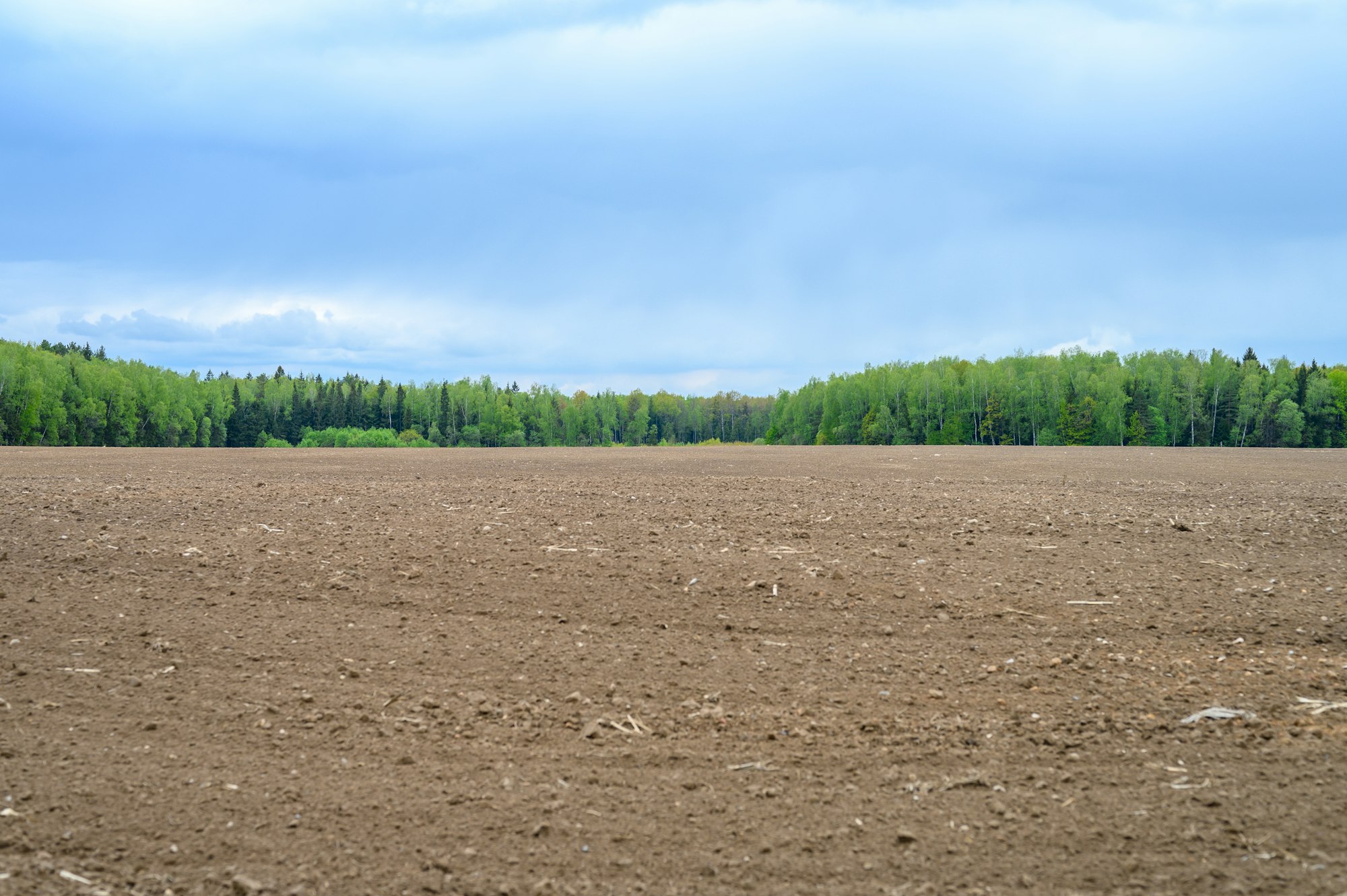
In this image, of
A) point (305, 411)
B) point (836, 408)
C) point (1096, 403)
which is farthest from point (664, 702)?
point (305, 411)

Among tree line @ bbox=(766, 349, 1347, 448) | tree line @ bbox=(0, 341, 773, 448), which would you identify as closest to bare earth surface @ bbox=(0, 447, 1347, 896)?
tree line @ bbox=(766, 349, 1347, 448)

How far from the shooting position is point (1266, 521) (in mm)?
10625

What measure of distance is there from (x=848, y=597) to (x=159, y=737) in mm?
5179

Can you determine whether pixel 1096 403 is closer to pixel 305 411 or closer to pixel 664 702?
pixel 664 702

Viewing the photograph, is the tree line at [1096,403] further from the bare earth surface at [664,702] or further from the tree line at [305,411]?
the bare earth surface at [664,702]

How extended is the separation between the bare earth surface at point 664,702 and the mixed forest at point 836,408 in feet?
205

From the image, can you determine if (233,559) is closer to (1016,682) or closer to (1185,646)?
(1016,682)

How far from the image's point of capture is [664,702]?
530 centimetres

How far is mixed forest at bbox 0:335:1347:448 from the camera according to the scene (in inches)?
2864

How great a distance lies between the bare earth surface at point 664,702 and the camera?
373 cm

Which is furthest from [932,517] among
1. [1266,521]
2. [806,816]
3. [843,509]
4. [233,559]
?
[233,559]

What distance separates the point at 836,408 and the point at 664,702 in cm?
10094

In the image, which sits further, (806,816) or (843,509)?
(843,509)

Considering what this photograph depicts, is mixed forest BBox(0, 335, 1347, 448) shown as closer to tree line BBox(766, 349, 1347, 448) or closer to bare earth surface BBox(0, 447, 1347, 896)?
tree line BBox(766, 349, 1347, 448)
